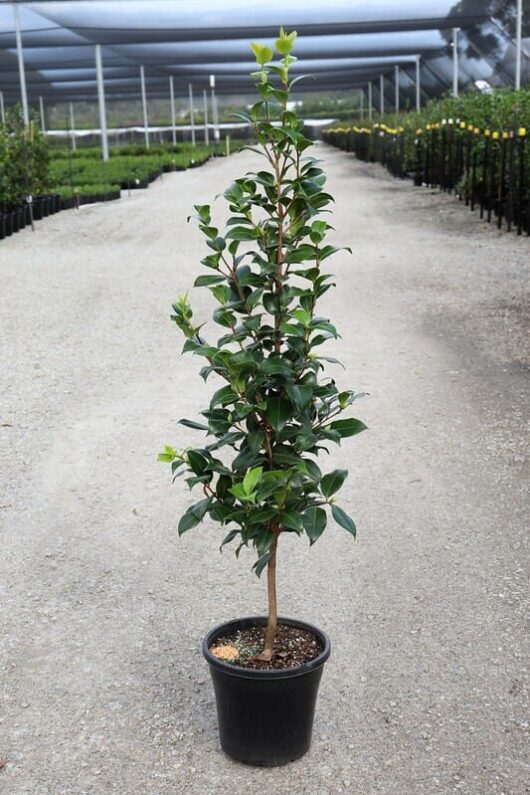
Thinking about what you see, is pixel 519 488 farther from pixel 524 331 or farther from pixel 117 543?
pixel 524 331

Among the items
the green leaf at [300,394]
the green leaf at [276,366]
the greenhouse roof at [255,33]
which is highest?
the greenhouse roof at [255,33]

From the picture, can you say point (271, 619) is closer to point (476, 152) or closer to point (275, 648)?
point (275, 648)

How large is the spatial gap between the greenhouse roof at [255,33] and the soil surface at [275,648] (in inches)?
922

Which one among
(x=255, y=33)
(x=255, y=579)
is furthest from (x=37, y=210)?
(x=255, y=579)

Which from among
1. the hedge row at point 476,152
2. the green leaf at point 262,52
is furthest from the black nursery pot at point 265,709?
the hedge row at point 476,152

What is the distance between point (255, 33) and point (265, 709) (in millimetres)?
26707

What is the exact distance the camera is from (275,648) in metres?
2.78

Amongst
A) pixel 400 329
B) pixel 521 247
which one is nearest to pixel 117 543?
pixel 400 329

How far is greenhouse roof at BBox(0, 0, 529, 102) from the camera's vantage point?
25.1 meters

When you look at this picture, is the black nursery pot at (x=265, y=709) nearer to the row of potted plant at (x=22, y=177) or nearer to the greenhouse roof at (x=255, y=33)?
the row of potted plant at (x=22, y=177)

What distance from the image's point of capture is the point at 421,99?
36.1 metres

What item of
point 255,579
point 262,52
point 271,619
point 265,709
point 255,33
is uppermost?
point 255,33

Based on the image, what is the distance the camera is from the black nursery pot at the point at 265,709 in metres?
2.56

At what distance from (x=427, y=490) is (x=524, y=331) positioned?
334 centimetres
